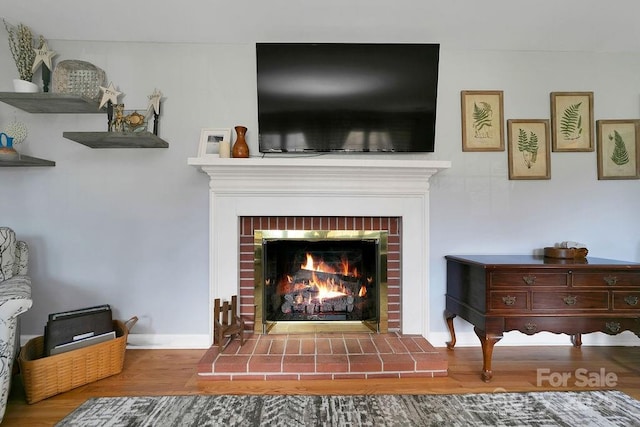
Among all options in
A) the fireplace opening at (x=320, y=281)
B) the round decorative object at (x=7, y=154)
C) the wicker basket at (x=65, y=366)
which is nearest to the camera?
the wicker basket at (x=65, y=366)

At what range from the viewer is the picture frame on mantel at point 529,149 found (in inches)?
94.5

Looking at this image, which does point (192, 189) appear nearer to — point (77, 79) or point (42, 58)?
point (77, 79)

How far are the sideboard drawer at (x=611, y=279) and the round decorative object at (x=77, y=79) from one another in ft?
10.8

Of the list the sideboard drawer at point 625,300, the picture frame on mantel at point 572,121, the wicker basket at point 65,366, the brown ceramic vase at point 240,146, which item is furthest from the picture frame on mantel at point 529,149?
the wicker basket at point 65,366

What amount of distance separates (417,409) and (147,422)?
1269mm

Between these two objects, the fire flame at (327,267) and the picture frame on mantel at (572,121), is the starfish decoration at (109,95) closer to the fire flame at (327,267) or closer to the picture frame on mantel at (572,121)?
the fire flame at (327,267)

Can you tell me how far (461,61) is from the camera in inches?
94.7

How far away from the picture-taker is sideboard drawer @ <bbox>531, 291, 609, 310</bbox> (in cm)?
186

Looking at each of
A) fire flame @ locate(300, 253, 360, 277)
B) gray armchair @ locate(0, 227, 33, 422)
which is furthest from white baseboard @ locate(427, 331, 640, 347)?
gray armchair @ locate(0, 227, 33, 422)

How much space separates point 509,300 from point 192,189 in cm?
217

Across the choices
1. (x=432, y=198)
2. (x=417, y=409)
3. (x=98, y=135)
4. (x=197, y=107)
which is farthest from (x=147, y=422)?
(x=432, y=198)

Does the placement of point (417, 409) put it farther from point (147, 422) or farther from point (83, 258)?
point (83, 258)

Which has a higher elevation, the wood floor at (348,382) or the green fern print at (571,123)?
the green fern print at (571,123)

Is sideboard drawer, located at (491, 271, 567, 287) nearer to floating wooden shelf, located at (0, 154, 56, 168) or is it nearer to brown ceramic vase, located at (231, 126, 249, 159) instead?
brown ceramic vase, located at (231, 126, 249, 159)
